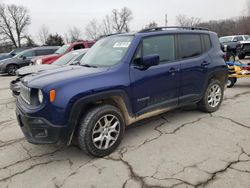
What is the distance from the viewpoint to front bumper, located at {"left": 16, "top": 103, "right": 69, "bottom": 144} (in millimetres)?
2830

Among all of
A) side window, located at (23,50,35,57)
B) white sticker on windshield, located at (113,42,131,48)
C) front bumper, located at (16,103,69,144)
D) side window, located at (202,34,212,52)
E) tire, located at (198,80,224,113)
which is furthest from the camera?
side window, located at (23,50,35,57)

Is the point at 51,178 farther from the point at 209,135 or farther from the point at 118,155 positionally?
the point at 209,135

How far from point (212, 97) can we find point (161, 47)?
6.10 ft

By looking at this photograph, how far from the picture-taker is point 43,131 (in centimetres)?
292

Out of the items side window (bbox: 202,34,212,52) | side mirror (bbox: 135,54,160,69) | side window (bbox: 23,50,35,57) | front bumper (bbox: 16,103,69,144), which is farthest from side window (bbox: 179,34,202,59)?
side window (bbox: 23,50,35,57)

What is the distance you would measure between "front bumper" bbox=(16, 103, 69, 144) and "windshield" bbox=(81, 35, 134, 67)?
4.19 ft

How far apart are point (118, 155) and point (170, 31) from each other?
2397mm

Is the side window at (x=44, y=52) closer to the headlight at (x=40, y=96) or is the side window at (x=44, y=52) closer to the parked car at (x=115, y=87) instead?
the parked car at (x=115, y=87)

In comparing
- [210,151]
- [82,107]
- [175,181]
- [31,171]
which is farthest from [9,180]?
[210,151]

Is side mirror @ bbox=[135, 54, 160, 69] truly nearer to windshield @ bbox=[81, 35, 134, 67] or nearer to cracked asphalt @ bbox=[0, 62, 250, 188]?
windshield @ bbox=[81, 35, 134, 67]

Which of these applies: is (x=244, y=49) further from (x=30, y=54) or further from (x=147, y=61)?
(x=30, y=54)

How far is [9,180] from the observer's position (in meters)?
2.86

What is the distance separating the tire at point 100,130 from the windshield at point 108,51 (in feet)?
2.64

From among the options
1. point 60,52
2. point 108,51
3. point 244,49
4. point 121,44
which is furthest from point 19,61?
point 244,49
